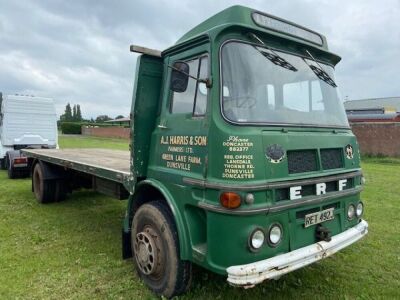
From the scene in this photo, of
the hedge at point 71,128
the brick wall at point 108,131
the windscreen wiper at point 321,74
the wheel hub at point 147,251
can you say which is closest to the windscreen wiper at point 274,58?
the windscreen wiper at point 321,74

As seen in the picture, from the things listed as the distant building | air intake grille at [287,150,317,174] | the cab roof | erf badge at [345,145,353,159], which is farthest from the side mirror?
the distant building

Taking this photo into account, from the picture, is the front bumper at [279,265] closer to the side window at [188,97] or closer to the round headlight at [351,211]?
the round headlight at [351,211]

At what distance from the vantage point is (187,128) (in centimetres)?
344

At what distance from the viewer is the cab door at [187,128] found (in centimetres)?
323

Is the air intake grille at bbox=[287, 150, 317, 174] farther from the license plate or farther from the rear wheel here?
the rear wheel

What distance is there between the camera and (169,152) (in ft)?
12.1

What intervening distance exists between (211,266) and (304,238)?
928mm

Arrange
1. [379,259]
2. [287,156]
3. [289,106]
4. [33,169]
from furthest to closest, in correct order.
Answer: [33,169] → [379,259] → [289,106] → [287,156]

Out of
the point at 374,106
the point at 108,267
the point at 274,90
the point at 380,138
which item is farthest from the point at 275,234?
the point at 374,106

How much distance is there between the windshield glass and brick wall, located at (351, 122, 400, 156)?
16474 mm

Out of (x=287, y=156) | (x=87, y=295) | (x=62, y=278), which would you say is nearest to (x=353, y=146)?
(x=287, y=156)

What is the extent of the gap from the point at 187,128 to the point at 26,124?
11401mm

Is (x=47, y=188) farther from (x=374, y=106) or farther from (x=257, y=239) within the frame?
(x=374, y=106)

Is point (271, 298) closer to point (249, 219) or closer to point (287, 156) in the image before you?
point (249, 219)
